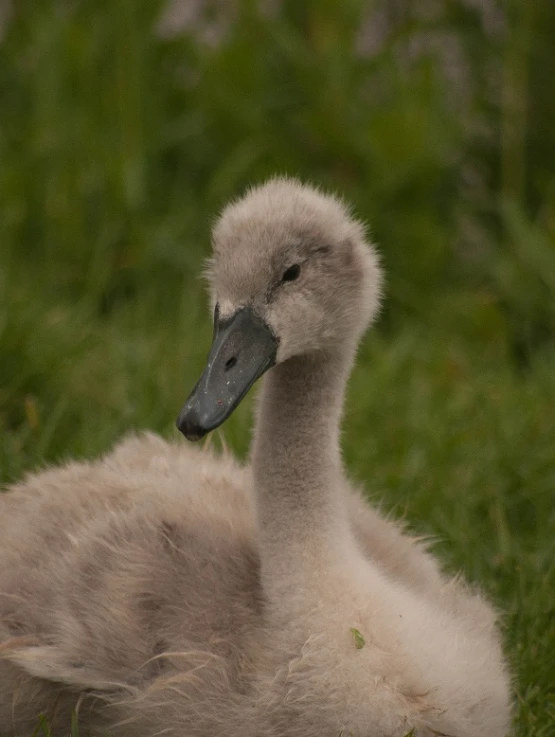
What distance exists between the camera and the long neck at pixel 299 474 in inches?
112

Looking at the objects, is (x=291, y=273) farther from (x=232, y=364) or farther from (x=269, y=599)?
(x=269, y=599)

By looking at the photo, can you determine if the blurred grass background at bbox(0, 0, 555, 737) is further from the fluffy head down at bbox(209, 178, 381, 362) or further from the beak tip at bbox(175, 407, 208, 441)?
the beak tip at bbox(175, 407, 208, 441)

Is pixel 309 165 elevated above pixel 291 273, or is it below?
above

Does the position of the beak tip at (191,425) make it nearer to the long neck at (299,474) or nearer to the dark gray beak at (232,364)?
the dark gray beak at (232,364)

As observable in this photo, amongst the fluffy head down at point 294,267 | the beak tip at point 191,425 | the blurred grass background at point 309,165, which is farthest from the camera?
the blurred grass background at point 309,165

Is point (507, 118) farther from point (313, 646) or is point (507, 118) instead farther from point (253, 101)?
point (313, 646)

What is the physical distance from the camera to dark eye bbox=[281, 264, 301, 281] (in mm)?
2898

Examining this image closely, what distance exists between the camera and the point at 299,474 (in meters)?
2.91

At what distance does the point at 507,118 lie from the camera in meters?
6.56

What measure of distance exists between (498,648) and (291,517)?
1.88 ft

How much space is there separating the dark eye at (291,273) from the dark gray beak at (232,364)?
0.11m

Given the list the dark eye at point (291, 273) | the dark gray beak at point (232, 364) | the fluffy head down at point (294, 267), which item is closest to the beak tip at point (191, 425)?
the dark gray beak at point (232, 364)

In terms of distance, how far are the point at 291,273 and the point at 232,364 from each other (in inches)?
9.8

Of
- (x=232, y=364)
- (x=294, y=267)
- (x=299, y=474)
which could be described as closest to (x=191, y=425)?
(x=232, y=364)
